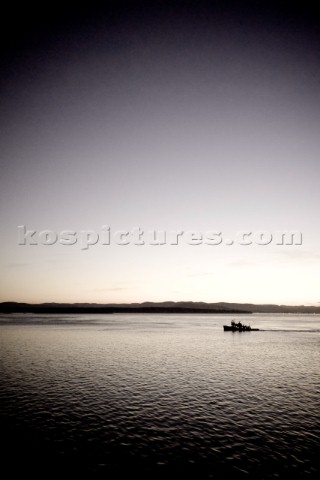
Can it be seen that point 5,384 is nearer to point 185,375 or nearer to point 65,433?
point 65,433

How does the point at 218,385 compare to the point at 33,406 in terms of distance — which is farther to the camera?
the point at 218,385

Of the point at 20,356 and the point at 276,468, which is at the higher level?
the point at 276,468

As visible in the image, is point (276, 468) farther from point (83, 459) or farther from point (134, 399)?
point (134, 399)

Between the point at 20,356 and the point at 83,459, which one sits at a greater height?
the point at 83,459

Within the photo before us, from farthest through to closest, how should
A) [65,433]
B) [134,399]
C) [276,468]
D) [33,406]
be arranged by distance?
[134,399] < [33,406] < [65,433] < [276,468]


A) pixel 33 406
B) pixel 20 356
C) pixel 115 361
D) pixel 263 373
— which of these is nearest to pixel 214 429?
pixel 33 406

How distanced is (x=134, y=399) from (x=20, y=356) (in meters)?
36.6

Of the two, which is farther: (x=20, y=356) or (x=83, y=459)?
(x=20, y=356)

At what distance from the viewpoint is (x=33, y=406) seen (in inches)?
1305

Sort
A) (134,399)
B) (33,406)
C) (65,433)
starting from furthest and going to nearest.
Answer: (134,399) < (33,406) < (65,433)

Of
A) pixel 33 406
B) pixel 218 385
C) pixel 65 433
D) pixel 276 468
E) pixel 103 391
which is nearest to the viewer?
pixel 276 468

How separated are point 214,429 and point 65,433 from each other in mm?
12960

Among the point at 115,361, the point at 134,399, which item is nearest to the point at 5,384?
the point at 134,399

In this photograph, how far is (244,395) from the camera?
125 feet
